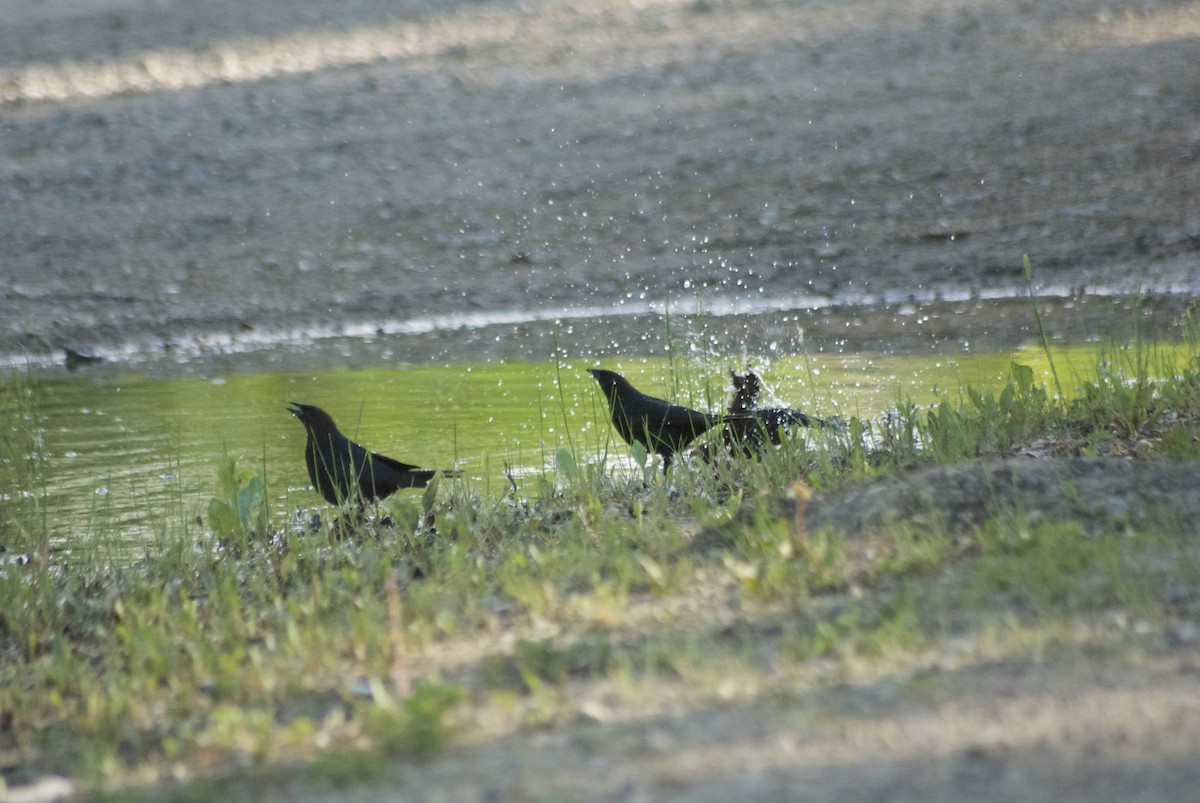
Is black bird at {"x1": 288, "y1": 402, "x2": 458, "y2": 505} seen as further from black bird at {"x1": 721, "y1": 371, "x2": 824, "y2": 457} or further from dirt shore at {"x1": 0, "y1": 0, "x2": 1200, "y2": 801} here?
dirt shore at {"x1": 0, "y1": 0, "x2": 1200, "y2": 801}

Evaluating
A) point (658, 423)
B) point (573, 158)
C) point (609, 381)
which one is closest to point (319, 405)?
point (609, 381)

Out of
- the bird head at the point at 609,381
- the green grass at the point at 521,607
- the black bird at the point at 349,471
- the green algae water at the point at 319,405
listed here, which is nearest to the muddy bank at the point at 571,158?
the green algae water at the point at 319,405

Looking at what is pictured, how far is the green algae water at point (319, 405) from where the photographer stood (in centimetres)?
534

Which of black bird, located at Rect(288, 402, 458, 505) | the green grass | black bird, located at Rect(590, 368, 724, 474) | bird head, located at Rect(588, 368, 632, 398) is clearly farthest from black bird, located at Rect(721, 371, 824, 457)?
black bird, located at Rect(288, 402, 458, 505)

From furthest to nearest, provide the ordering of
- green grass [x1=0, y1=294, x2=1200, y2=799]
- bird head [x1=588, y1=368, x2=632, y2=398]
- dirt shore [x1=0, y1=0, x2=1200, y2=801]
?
1. dirt shore [x1=0, y1=0, x2=1200, y2=801]
2. bird head [x1=588, y1=368, x2=632, y2=398]
3. green grass [x1=0, y1=294, x2=1200, y2=799]

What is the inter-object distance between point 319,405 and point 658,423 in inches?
100

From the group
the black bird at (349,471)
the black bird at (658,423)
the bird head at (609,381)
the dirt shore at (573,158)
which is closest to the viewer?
the black bird at (349,471)

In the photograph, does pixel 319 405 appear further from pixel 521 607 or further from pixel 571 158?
pixel 571 158

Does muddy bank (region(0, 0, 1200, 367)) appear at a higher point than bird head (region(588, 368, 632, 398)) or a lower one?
higher

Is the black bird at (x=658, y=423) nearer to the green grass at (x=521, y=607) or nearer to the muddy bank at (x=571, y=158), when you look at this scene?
the green grass at (x=521, y=607)

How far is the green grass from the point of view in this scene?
107 inches

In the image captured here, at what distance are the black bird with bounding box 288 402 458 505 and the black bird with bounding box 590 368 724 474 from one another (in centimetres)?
76

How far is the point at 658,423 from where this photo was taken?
A: 539 cm

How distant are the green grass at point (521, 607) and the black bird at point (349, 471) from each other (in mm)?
330
